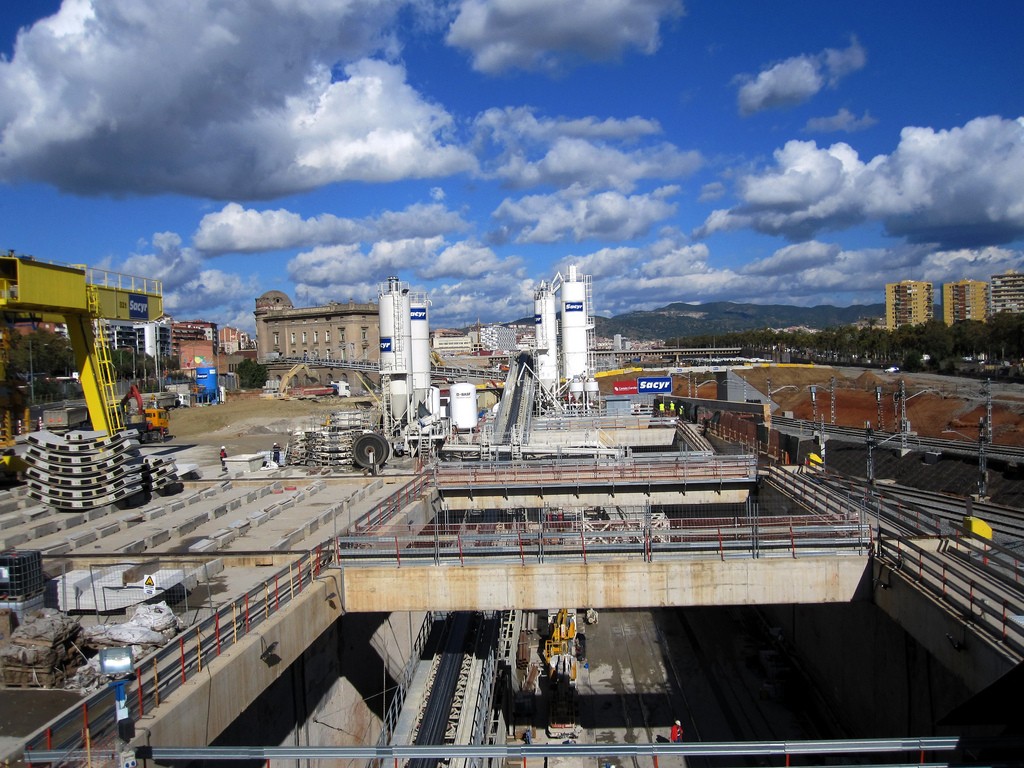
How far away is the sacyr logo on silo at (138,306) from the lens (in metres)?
28.3

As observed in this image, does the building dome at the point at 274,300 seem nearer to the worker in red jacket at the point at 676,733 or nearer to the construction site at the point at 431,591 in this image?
the construction site at the point at 431,591

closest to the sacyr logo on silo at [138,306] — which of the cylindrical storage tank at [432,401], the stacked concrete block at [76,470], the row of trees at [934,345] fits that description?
the stacked concrete block at [76,470]

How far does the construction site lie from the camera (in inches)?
454

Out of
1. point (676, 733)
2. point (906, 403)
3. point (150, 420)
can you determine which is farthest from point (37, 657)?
point (906, 403)

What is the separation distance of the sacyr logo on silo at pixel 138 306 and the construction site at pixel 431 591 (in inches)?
4.6

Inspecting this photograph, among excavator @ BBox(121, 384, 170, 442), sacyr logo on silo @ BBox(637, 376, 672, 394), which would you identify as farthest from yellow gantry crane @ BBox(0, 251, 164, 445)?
sacyr logo on silo @ BBox(637, 376, 672, 394)

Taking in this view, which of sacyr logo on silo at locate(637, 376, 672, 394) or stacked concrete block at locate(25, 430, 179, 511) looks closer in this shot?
stacked concrete block at locate(25, 430, 179, 511)

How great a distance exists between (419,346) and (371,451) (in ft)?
25.9

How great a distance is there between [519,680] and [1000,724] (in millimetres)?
15365

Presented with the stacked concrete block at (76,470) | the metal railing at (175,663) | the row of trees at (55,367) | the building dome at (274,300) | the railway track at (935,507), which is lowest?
the railway track at (935,507)

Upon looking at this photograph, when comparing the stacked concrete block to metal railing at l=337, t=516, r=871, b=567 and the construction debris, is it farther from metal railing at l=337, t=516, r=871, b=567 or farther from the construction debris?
metal railing at l=337, t=516, r=871, b=567

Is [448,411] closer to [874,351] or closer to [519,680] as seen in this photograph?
[519,680]

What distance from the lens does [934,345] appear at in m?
104

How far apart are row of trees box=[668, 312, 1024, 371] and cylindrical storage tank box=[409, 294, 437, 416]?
7638 cm
